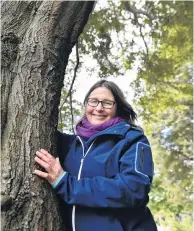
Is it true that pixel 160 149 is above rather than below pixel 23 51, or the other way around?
below

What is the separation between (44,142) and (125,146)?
0.42 m

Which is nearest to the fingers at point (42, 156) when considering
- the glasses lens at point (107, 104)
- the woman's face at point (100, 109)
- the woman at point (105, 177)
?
the woman at point (105, 177)

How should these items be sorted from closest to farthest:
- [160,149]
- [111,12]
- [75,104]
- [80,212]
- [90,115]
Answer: [80,212], [90,115], [75,104], [111,12], [160,149]

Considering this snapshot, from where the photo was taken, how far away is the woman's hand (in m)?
1.83

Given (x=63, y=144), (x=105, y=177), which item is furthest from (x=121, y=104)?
(x=105, y=177)

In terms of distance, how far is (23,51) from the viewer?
207 centimetres

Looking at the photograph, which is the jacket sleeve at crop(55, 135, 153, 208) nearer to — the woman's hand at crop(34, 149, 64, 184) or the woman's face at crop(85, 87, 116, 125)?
the woman's hand at crop(34, 149, 64, 184)

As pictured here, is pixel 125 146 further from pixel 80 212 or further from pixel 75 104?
pixel 75 104

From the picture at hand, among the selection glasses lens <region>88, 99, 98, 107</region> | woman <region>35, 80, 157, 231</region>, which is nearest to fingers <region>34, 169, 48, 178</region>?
woman <region>35, 80, 157, 231</region>

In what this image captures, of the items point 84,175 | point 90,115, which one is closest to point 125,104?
point 90,115

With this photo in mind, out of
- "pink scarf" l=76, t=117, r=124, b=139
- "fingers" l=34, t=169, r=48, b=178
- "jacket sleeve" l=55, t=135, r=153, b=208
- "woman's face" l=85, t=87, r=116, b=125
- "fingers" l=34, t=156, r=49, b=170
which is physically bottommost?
"jacket sleeve" l=55, t=135, r=153, b=208

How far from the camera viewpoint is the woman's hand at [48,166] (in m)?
1.83

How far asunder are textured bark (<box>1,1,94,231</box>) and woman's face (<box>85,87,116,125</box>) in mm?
242

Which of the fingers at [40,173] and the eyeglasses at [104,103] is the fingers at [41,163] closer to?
the fingers at [40,173]
